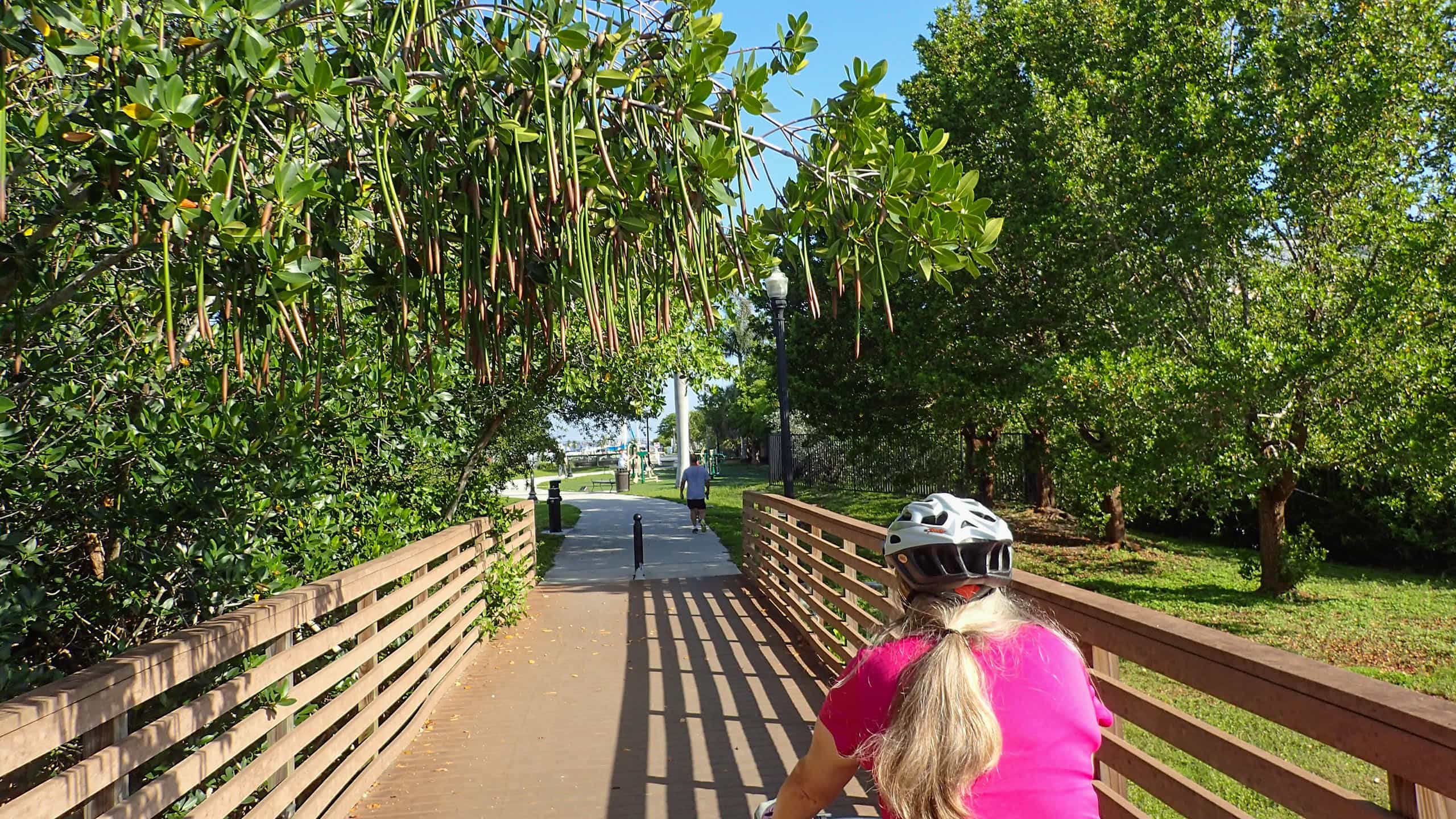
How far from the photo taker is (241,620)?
3855mm

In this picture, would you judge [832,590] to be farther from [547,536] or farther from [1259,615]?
[547,536]

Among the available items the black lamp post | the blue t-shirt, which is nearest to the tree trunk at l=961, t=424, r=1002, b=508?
the blue t-shirt

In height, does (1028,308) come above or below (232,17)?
above

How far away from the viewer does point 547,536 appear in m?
21.3

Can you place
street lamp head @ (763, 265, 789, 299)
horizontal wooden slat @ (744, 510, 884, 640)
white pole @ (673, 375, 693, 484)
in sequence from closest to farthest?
1. horizontal wooden slat @ (744, 510, 884, 640)
2. street lamp head @ (763, 265, 789, 299)
3. white pole @ (673, 375, 693, 484)

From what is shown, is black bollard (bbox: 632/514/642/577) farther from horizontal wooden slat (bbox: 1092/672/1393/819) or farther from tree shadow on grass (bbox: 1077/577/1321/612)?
horizontal wooden slat (bbox: 1092/672/1393/819)

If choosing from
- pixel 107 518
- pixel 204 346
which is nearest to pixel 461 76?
pixel 204 346

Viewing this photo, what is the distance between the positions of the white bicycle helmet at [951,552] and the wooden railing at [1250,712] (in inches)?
26.2

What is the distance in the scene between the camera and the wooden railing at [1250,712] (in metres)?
2.08

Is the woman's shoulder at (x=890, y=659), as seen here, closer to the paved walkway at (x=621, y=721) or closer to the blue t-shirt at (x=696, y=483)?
the paved walkway at (x=621, y=721)

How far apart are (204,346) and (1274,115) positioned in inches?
468

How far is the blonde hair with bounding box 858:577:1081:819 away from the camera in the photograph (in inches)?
79.4

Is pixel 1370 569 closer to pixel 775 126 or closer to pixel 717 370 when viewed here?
pixel 717 370

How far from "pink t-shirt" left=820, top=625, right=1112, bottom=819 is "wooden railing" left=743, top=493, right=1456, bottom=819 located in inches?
20.4
